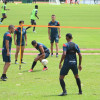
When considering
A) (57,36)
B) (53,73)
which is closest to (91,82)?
(53,73)

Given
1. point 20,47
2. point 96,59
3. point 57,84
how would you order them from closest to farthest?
point 57,84
point 20,47
point 96,59

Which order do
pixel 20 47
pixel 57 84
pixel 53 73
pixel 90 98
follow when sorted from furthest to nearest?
pixel 20 47
pixel 53 73
pixel 57 84
pixel 90 98

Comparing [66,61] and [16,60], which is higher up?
[66,61]

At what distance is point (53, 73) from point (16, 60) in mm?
3025

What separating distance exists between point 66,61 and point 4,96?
6.96ft

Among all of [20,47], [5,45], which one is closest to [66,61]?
[5,45]

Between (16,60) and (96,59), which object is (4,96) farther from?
(96,59)

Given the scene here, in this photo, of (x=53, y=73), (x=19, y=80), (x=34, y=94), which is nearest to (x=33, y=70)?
(x=53, y=73)

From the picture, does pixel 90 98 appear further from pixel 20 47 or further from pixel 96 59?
pixel 96 59

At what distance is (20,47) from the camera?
17344 mm

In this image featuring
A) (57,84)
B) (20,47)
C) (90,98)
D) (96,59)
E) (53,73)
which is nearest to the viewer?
(90,98)

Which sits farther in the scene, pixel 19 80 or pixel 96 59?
pixel 96 59

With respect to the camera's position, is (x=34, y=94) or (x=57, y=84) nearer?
(x=34, y=94)

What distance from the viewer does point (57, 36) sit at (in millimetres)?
20219
